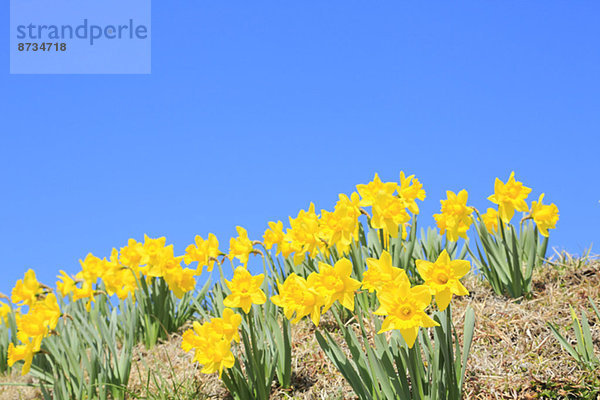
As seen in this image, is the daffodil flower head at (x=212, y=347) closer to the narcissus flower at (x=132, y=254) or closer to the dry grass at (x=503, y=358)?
the dry grass at (x=503, y=358)

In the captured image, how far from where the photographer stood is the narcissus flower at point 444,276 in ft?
5.90

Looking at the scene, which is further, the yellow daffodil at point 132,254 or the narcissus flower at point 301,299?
the yellow daffodil at point 132,254

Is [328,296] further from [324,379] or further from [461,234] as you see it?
[461,234]

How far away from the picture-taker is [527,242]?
151 inches

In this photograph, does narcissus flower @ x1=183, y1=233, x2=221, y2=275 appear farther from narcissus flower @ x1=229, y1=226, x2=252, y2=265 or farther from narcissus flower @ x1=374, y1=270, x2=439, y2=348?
narcissus flower @ x1=374, y1=270, x2=439, y2=348

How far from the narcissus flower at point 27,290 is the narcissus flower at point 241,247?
5.58 ft

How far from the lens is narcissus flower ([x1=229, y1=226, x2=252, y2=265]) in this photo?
11.2ft

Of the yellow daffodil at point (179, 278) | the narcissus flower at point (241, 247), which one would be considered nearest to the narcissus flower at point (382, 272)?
the narcissus flower at point (241, 247)

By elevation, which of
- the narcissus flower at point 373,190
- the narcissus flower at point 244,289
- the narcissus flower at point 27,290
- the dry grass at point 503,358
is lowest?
the dry grass at point 503,358

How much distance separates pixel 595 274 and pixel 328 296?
2554mm

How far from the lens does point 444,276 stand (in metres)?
1.82

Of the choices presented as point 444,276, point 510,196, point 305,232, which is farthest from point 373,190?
point 444,276

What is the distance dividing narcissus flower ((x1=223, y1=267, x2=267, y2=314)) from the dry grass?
0.64 meters

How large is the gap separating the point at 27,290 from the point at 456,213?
10.6 ft
